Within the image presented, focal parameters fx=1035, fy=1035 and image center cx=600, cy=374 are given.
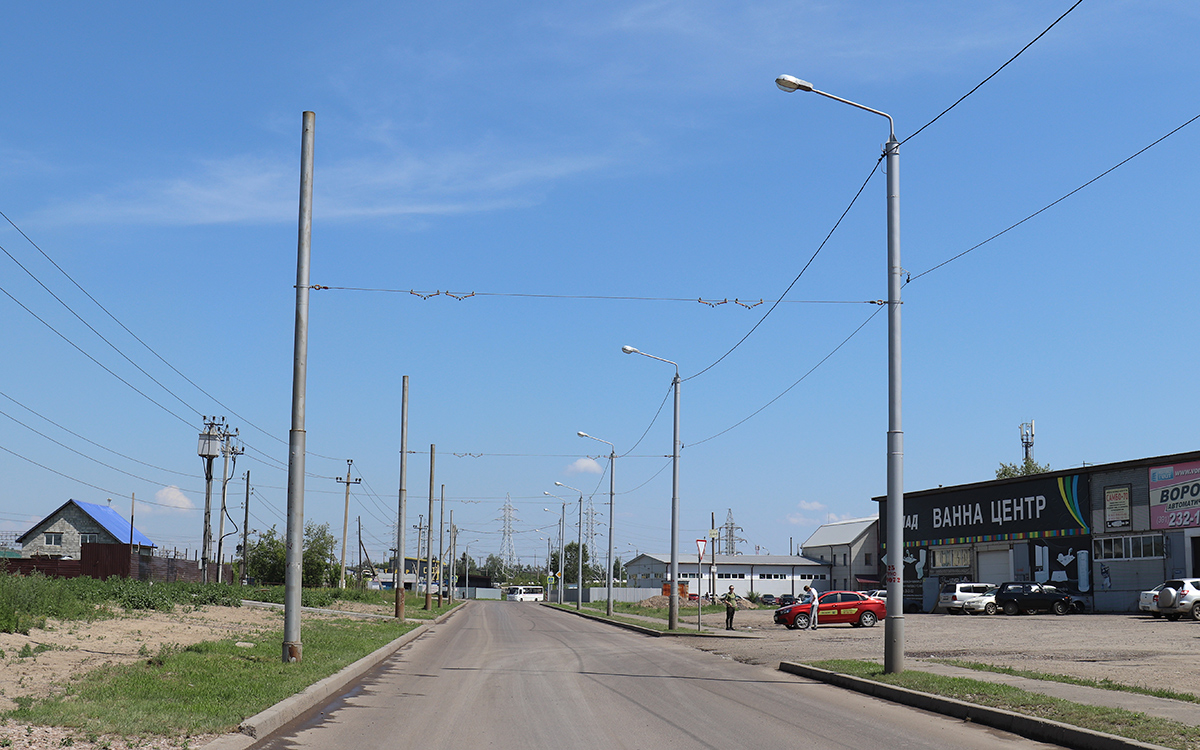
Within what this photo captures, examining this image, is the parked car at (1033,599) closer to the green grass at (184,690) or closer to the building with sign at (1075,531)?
the building with sign at (1075,531)

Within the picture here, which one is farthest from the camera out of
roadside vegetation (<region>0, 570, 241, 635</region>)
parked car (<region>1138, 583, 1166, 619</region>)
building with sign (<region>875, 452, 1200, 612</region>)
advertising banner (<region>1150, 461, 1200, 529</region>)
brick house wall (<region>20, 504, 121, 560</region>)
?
brick house wall (<region>20, 504, 121, 560</region>)

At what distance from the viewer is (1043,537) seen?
58.2 meters

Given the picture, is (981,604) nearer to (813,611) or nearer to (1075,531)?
(1075,531)

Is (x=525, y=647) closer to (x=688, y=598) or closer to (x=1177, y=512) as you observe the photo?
(x=1177, y=512)

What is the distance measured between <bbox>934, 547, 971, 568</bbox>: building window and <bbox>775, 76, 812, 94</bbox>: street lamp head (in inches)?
2203

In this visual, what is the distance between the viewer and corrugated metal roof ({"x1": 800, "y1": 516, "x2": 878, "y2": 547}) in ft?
312

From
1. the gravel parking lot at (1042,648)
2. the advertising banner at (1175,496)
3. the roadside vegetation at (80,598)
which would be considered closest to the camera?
the gravel parking lot at (1042,648)

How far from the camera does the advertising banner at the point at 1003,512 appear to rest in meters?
56.0

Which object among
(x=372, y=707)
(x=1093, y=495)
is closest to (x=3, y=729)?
(x=372, y=707)

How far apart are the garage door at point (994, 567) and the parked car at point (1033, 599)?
30.4 feet

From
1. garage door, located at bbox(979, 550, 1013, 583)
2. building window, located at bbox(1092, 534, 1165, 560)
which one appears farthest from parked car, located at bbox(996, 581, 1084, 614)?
garage door, located at bbox(979, 550, 1013, 583)

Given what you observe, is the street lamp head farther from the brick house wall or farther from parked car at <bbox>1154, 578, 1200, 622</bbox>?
the brick house wall

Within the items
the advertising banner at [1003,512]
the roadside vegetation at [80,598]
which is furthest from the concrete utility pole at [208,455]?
the advertising banner at [1003,512]

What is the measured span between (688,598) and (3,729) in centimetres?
7324
